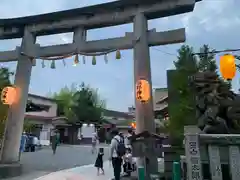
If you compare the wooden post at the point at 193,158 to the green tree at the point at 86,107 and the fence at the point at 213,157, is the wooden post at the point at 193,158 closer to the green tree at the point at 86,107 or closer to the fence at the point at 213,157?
the fence at the point at 213,157

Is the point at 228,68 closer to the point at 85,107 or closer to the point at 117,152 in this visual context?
the point at 117,152

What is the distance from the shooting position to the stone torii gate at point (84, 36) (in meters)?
9.62

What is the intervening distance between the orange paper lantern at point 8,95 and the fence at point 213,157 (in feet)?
27.6

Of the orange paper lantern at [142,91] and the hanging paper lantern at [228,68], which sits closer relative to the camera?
the hanging paper lantern at [228,68]

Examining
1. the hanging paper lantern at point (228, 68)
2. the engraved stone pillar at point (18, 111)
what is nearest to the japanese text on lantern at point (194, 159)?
the hanging paper lantern at point (228, 68)

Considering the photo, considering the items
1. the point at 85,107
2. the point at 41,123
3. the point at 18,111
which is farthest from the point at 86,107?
the point at 18,111

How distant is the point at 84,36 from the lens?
11.1 metres

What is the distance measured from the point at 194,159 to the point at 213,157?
13.9 inches

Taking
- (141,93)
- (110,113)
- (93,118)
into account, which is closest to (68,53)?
(141,93)

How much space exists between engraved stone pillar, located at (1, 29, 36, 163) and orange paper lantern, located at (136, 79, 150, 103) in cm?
532

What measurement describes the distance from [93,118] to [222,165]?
3279cm

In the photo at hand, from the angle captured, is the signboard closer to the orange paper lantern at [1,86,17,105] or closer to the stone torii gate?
the stone torii gate

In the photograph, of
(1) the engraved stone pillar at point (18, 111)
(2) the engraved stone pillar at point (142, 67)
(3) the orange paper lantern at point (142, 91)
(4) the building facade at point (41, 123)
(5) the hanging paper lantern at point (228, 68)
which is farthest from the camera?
(4) the building facade at point (41, 123)

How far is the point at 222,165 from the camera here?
459 cm
